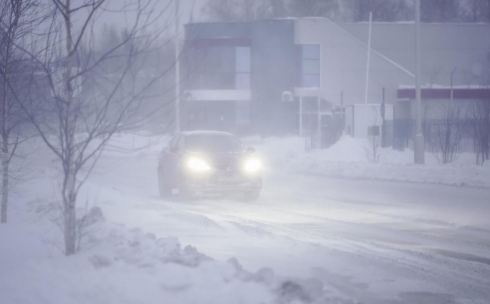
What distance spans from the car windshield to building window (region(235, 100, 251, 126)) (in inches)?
1373

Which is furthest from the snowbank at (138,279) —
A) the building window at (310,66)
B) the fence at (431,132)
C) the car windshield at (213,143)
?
the building window at (310,66)

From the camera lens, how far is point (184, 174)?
16.5 metres

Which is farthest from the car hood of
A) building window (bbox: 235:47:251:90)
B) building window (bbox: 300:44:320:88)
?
building window (bbox: 235:47:251:90)

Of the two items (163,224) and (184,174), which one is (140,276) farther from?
(184,174)

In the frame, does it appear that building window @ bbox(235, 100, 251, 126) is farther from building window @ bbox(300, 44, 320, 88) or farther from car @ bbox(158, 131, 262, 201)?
car @ bbox(158, 131, 262, 201)

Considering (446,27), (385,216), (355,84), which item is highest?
(446,27)

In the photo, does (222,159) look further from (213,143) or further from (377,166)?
(377,166)

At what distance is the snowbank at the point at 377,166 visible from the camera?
19.3m

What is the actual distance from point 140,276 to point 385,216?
7852 millimetres

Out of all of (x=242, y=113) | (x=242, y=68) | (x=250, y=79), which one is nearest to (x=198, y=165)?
(x=250, y=79)

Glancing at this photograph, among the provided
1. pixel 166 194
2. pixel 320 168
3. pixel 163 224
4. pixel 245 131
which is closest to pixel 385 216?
pixel 163 224

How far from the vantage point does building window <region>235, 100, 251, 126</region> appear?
174ft

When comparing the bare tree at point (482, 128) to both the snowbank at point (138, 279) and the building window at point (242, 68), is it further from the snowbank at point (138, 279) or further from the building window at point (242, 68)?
the building window at point (242, 68)

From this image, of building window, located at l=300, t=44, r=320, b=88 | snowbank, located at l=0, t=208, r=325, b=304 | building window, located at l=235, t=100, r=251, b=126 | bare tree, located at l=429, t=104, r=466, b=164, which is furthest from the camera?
building window, located at l=235, t=100, r=251, b=126
